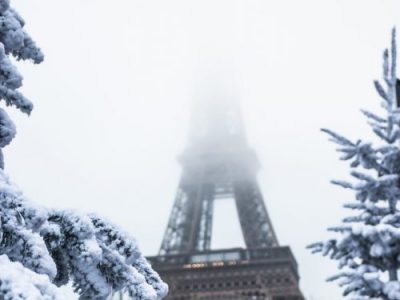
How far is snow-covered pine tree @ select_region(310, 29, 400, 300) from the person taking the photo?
30.9ft

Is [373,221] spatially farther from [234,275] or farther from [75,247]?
[234,275]

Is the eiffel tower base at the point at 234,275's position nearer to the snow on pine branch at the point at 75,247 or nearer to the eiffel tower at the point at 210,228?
the eiffel tower at the point at 210,228

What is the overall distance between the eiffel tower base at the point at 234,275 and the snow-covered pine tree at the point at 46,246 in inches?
2013

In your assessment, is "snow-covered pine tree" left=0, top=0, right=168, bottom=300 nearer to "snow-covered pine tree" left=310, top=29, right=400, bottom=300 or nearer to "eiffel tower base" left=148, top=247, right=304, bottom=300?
"snow-covered pine tree" left=310, top=29, right=400, bottom=300

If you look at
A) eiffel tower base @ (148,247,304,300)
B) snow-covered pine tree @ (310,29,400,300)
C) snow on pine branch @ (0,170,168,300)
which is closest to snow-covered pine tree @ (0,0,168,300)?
snow on pine branch @ (0,170,168,300)

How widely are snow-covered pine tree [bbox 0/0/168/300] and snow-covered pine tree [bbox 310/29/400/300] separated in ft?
19.8

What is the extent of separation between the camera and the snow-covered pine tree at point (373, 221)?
9430 millimetres

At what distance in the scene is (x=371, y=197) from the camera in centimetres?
1049

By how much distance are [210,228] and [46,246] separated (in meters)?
67.3

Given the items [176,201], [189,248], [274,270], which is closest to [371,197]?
[274,270]

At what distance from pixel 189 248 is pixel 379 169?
53.2 metres

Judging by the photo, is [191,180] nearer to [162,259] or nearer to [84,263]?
[162,259]

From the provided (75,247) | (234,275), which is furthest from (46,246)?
(234,275)

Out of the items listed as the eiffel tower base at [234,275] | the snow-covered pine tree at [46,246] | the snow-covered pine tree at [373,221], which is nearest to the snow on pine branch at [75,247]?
the snow-covered pine tree at [46,246]
